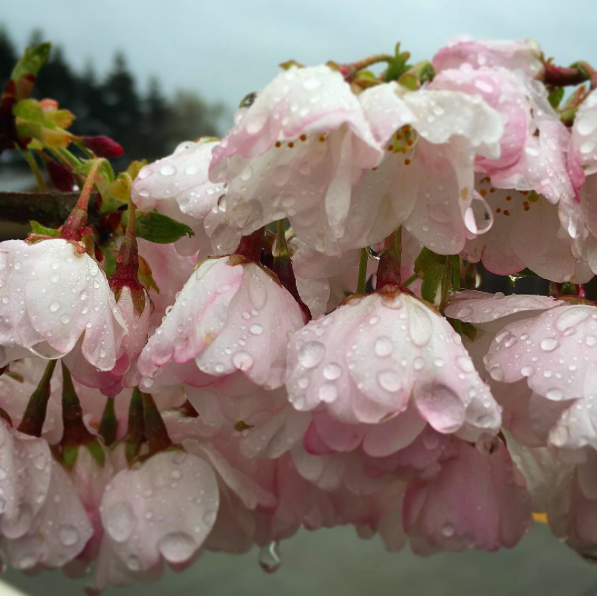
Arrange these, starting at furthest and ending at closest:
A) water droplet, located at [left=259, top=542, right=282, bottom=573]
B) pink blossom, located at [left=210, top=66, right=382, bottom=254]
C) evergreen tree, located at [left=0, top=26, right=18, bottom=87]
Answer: evergreen tree, located at [left=0, top=26, right=18, bottom=87] < water droplet, located at [left=259, top=542, right=282, bottom=573] < pink blossom, located at [left=210, top=66, right=382, bottom=254]

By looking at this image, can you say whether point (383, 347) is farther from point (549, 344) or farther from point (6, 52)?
point (6, 52)

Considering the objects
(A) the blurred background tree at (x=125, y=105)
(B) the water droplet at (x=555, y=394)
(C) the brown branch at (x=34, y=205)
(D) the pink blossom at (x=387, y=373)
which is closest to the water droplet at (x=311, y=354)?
(D) the pink blossom at (x=387, y=373)

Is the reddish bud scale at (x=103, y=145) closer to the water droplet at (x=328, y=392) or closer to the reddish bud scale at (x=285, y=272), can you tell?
the reddish bud scale at (x=285, y=272)

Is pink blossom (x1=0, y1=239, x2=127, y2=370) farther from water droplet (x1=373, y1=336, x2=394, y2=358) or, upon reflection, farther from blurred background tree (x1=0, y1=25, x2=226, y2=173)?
blurred background tree (x1=0, y1=25, x2=226, y2=173)

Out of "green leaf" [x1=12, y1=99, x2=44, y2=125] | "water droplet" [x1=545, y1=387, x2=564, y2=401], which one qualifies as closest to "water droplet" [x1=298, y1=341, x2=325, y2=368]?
"water droplet" [x1=545, y1=387, x2=564, y2=401]

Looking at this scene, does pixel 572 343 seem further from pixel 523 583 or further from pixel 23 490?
pixel 523 583

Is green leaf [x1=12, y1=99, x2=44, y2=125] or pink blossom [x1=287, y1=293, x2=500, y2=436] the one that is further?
green leaf [x1=12, y1=99, x2=44, y2=125]

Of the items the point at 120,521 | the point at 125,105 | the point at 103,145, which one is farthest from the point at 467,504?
the point at 125,105
